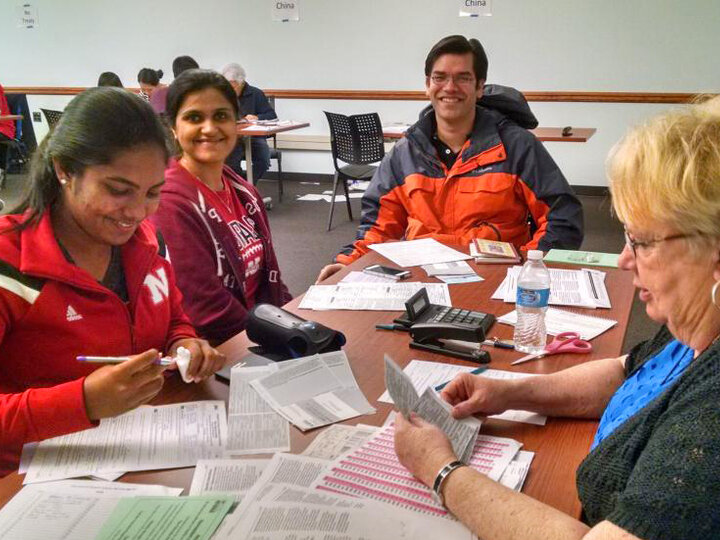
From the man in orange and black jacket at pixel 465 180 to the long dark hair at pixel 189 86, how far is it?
777mm

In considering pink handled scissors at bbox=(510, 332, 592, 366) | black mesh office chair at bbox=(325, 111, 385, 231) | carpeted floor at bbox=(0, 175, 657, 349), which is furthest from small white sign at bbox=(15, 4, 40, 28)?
pink handled scissors at bbox=(510, 332, 592, 366)

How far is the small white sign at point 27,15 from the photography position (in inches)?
319

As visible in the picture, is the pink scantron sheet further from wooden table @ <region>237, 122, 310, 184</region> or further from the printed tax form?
wooden table @ <region>237, 122, 310, 184</region>

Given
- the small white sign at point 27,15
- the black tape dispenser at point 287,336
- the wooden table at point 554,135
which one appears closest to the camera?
the black tape dispenser at point 287,336

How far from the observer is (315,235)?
17.7 feet

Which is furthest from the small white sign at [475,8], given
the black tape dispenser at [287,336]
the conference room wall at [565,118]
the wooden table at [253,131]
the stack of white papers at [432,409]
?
the stack of white papers at [432,409]

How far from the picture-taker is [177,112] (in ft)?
7.04

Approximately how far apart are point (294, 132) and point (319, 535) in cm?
703

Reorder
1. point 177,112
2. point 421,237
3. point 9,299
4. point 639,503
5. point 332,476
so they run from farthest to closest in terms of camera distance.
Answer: point 421,237 < point 177,112 < point 9,299 < point 332,476 < point 639,503

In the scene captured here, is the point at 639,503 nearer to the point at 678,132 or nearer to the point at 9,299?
the point at 678,132

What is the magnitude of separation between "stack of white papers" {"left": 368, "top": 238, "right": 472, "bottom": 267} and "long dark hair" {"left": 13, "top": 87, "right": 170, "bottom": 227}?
1.09 meters

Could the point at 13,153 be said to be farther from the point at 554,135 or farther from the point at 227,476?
the point at 227,476

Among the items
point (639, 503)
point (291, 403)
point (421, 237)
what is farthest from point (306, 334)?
point (421, 237)

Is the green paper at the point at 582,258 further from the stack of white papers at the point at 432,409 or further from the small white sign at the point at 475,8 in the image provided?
the small white sign at the point at 475,8
